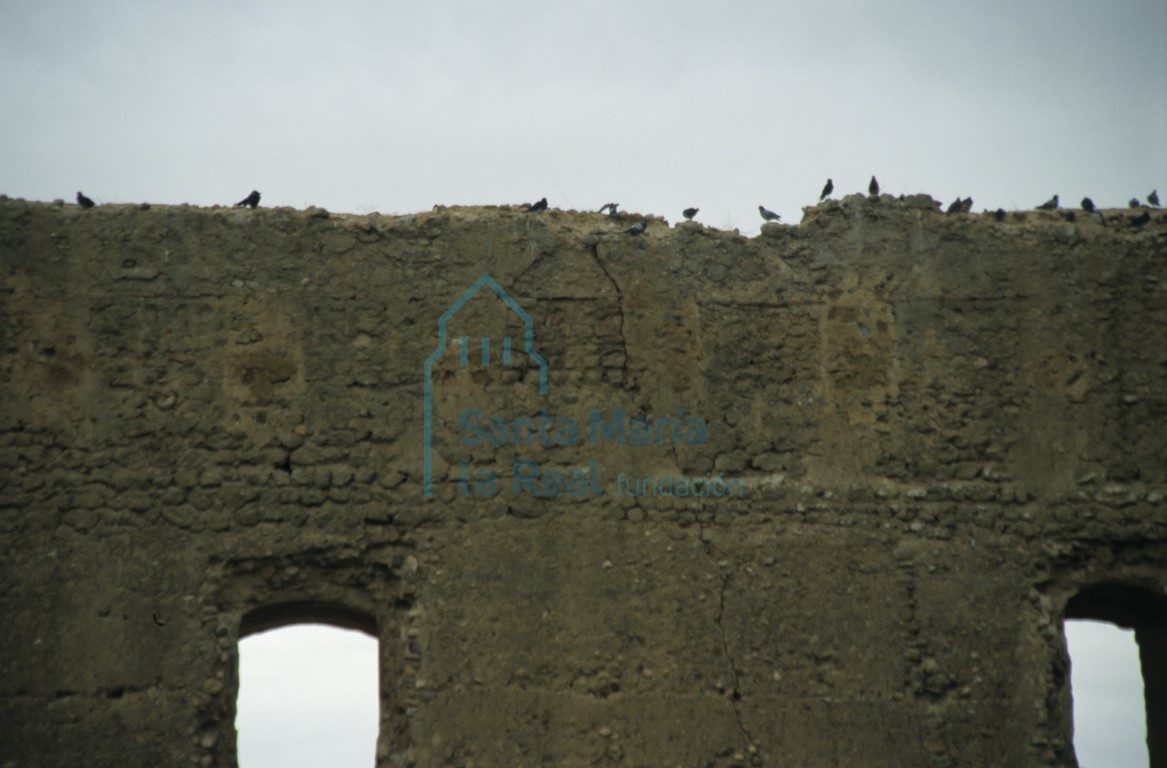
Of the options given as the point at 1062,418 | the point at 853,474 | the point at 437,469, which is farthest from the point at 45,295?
the point at 1062,418

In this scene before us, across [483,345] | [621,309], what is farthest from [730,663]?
[483,345]

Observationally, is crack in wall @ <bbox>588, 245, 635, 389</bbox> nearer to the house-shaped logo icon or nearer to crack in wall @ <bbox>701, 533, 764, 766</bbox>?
the house-shaped logo icon

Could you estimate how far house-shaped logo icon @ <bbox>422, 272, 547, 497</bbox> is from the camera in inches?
327

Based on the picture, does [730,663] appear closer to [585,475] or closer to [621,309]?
[585,475]

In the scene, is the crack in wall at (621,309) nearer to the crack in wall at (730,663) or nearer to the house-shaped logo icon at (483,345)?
the house-shaped logo icon at (483,345)

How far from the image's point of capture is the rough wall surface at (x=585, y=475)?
26.0ft

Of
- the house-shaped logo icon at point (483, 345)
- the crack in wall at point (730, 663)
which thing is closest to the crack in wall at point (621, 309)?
the house-shaped logo icon at point (483, 345)

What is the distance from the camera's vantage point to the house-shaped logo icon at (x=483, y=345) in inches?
327

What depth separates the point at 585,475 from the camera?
325 inches

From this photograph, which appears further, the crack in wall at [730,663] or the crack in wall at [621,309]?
the crack in wall at [621,309]

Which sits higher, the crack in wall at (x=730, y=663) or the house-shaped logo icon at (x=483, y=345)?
the house-shaped logo icon at (x=483, y=345)

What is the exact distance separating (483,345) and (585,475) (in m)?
0.96

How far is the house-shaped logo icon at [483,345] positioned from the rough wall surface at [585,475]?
0.04 m

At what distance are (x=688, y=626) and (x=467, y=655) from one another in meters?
1.24
